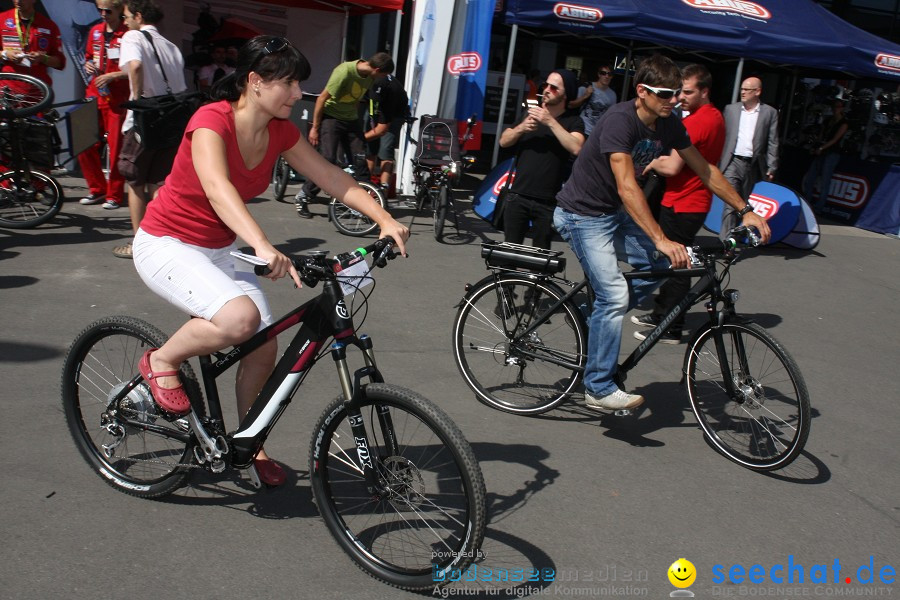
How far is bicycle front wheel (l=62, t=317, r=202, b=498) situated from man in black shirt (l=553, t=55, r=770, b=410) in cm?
222

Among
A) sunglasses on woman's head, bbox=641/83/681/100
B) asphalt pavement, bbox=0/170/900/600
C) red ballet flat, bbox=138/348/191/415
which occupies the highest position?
sunglasses on woman's head, bbox=641/83/681/100

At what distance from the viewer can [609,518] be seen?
385cm

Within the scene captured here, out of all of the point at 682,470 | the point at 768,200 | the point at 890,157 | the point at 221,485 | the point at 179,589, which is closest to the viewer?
the point at 179,589

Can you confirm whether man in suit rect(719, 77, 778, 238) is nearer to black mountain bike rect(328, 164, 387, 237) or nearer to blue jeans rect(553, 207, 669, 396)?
black mountain bike rect(328, 164, 387, 237)

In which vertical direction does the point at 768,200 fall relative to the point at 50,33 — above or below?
below

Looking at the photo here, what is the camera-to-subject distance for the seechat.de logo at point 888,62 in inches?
468

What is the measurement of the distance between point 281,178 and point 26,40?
2.94 m

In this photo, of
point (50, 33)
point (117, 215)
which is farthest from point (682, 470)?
point (50, 33)

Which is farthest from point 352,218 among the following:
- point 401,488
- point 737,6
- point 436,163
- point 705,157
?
point 737,6

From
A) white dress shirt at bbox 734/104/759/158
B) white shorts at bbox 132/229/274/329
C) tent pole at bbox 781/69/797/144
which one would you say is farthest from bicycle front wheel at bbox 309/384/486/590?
tent pole at bbox 781/69/797/144

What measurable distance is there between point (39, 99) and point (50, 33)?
1.46 metres

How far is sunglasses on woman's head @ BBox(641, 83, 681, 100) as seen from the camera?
441cm

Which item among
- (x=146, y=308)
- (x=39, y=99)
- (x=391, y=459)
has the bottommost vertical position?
(x=146, y=308)

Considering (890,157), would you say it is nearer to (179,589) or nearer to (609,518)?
(609,518)
